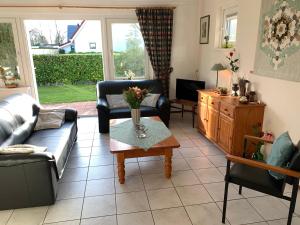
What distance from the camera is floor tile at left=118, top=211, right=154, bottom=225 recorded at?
204 cm

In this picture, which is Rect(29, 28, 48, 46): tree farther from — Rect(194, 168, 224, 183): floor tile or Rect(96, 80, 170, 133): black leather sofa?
Rect(194, 168, 224, 183): floor tile

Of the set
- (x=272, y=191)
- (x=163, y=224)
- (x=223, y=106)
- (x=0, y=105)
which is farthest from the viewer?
(x=223, y=106)

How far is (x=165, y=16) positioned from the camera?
4645mm

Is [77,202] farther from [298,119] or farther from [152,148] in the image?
[298,119]

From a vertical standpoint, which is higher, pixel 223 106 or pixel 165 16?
pixel 165 16

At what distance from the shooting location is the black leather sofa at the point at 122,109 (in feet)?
13.3

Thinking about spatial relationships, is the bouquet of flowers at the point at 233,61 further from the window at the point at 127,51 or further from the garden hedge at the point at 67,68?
the garden hedge at the point at 67,68

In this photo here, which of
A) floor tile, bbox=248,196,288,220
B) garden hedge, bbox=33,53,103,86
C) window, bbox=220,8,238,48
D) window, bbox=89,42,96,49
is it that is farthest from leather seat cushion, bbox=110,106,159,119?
window, bbox=89,42,96,49

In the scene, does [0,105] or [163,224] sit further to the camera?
[0,105]

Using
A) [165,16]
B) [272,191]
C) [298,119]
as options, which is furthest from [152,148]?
[165,16]

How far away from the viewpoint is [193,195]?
7.92ft

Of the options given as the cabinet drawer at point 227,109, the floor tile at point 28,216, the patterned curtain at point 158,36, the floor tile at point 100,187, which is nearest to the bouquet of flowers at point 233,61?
the cabinet drawer at point 227,109

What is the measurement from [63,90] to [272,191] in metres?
7.11

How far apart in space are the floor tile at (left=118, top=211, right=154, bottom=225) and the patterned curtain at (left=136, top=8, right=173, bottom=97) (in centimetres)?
330
